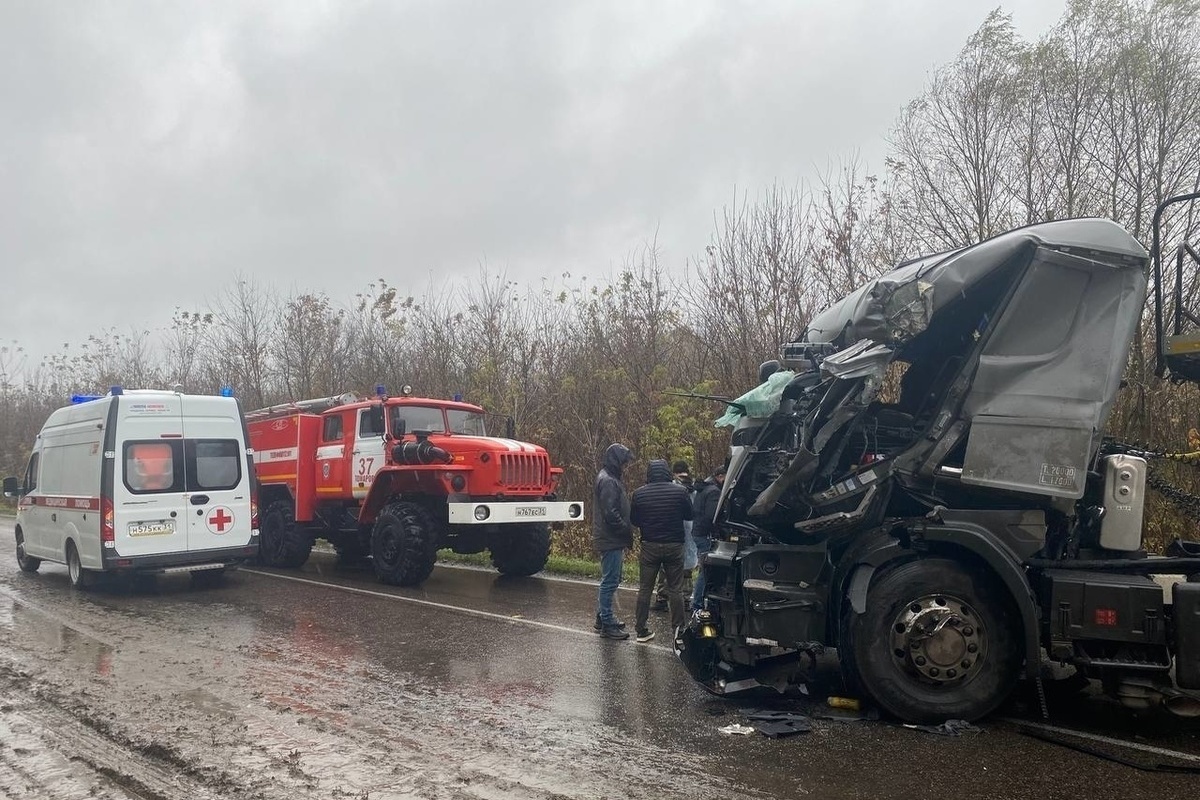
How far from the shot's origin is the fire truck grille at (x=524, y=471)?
40.0ft

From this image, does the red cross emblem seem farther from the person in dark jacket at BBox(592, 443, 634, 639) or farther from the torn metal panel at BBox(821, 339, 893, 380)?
the torn metal panel at BBox(821, 339, 893, 380)

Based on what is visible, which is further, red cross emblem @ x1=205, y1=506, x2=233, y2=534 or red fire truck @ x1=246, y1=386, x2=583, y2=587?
red fire truck @ x1=246, y1=386, x2=583, y2=587

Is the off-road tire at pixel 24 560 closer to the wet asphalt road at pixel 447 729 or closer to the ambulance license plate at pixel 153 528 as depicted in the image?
the ambulance license plate at pixel 153 528

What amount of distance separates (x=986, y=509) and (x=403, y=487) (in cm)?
889

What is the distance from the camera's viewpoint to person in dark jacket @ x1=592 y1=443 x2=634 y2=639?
8.51 m

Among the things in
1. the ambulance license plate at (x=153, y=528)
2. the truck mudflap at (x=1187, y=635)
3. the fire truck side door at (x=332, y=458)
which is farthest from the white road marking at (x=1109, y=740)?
the fire truck side door at (x=332, y=458)

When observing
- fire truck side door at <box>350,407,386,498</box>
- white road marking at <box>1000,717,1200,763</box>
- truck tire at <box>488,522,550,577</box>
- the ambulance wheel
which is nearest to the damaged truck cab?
white road marking at <box>1000,717,1200,763</box>

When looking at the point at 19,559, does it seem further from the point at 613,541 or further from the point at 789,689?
the point at 789,689

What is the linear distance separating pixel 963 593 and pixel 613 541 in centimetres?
367

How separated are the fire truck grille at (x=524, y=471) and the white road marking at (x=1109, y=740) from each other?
7585 mm

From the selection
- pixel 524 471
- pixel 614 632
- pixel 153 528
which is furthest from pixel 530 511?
pixel 153 528

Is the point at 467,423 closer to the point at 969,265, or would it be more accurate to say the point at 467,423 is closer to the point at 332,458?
the point at 332,458

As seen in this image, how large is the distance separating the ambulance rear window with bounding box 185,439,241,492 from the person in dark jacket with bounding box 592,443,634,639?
5.95 metres

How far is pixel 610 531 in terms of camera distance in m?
8.59
